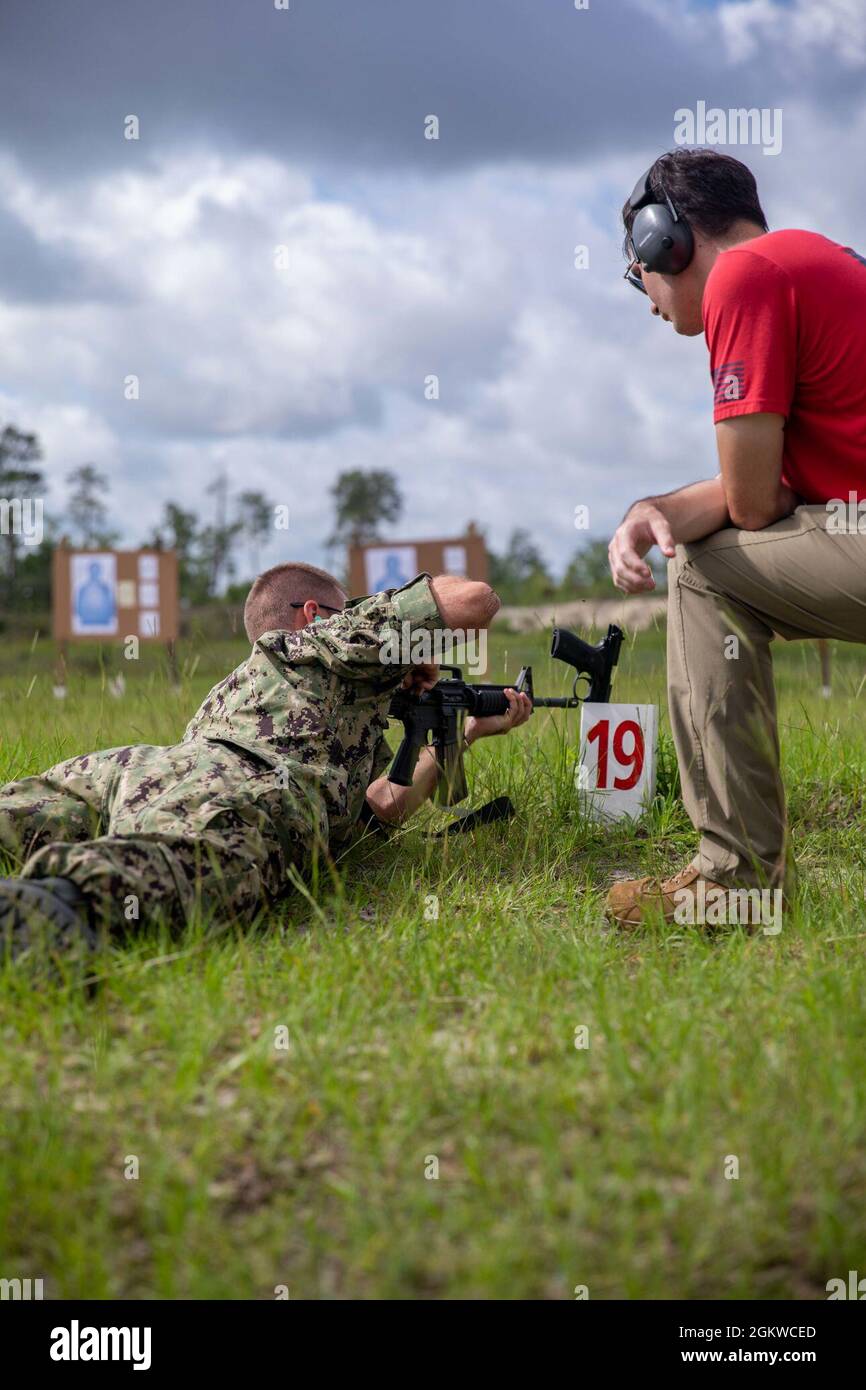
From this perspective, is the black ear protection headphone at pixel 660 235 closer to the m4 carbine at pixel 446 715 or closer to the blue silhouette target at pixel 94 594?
the m4 carbine at pixel 446 715

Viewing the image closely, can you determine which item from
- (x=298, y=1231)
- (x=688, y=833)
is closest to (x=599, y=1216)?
(x=298, y=1231)

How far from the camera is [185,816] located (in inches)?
96.0

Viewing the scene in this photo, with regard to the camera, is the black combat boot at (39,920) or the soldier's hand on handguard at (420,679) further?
the soldier's hand on handguard at (420,679)

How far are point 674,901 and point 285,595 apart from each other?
132cm

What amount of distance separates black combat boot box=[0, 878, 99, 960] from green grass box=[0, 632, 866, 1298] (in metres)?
0.07

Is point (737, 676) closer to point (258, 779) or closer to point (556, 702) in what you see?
point (556, 702)

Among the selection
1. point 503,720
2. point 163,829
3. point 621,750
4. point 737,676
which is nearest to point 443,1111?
point 163,829

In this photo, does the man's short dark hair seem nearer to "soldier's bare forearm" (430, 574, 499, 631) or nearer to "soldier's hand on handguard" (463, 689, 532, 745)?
"soldier's bare forearm" (430, 574, 499, 631)

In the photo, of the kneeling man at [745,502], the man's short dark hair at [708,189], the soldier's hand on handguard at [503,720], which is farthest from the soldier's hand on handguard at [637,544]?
the soldier's hand on handguard at [503,720]

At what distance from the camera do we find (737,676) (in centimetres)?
251

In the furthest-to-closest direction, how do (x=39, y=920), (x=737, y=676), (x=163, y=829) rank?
(x=737, y=676) < (x=163, y=829) < (x=39, y=920)

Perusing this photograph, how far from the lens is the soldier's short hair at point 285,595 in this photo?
10.5 feet

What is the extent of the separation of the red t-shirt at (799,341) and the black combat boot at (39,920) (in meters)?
1.57
